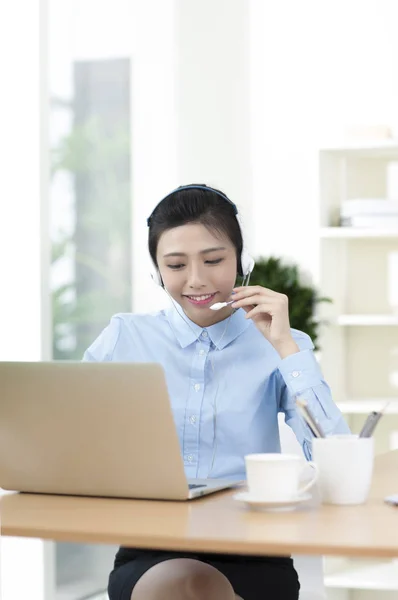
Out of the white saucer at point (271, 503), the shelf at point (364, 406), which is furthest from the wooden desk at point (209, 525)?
the shelf at point (364, 406)

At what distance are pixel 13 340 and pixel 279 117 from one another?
204 centimetres

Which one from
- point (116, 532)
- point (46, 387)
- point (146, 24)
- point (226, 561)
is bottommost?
point (226, 561)

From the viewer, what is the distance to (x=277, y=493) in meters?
1.41

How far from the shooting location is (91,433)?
4.94 ft

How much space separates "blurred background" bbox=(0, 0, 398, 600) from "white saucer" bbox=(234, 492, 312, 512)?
6.62ft

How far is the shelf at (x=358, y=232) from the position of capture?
13.7 ft

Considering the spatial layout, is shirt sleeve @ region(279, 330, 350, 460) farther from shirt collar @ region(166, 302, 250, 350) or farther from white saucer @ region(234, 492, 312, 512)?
white saucer @ region(234, 492, 312, 512)

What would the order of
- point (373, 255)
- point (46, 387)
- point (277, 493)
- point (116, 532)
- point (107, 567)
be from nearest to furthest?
point (116, 532), point (277, 493), point (46, 387), point (107, 567), point (373, 255)

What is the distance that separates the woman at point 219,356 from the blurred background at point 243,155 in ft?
4.41

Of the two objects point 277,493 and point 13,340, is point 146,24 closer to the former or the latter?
point 13,340

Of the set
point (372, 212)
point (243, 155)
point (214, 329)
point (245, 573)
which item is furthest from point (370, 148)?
point (245, 573)

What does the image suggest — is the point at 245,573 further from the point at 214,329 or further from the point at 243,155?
the point at 243,155

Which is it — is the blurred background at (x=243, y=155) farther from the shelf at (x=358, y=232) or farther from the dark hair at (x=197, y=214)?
the dark hair at (x=197, y=214)

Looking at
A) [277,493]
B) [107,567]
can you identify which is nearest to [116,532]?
[277,493]
